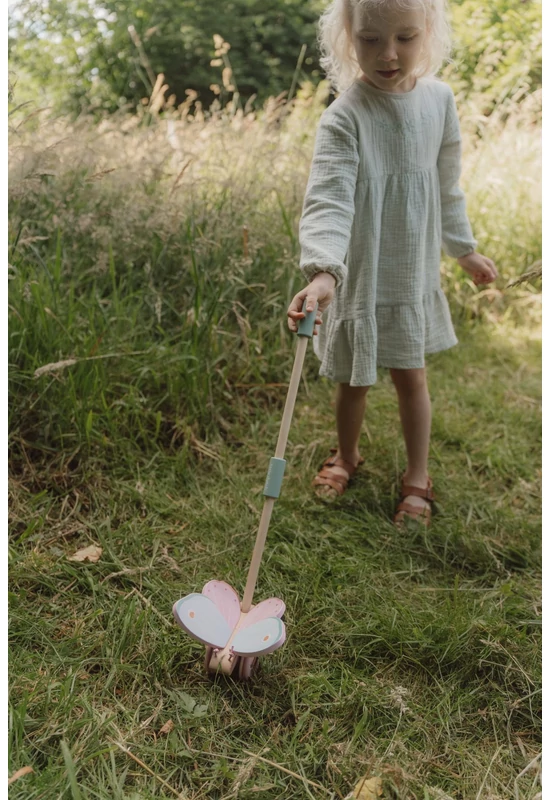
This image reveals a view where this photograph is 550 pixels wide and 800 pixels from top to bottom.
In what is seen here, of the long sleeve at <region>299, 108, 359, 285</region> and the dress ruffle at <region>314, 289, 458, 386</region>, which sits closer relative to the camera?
the long sleeve at <region>299, 108, 359, 285</region>

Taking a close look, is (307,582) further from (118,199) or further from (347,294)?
(118,199)

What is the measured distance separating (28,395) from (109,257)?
0.73m

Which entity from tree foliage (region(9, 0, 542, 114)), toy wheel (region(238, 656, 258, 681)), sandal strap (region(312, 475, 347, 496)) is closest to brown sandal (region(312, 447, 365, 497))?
sandal strap (region(312, 475, 347, 496))

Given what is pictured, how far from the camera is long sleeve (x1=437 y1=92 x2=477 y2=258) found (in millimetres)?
2084

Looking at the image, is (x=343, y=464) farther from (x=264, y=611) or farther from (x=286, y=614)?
(x=264, y=611)

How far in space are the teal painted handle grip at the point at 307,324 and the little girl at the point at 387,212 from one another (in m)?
0.13

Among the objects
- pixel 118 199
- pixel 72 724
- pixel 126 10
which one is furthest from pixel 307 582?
pixel 126 10

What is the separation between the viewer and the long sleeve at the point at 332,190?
5.74 ft

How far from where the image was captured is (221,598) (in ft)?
5.24

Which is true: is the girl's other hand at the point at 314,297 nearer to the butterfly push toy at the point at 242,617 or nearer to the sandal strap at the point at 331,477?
the butterfly push toy at the point at 242,617

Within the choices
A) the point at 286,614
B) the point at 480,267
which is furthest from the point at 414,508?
the point at 480,267

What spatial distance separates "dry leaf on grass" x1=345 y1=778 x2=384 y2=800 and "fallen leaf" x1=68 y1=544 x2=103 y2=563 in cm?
91

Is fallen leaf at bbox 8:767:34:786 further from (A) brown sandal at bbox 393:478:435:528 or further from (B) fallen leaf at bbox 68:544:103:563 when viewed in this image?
(A) brown sandal at bbox 393:478:435:528

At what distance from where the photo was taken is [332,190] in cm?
184
